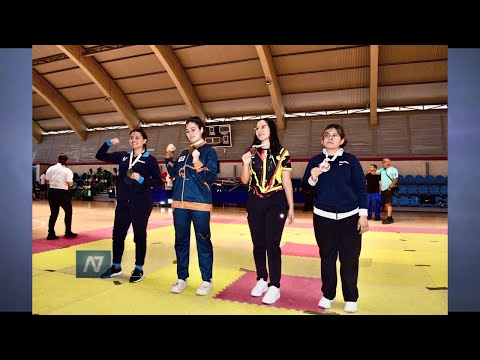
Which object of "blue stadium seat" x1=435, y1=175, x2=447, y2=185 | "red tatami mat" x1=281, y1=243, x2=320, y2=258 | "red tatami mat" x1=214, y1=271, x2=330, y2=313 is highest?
"blue stadium seat" x1=435, y1=175, x2=447, y2=185

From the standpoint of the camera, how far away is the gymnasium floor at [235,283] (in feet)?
9.25

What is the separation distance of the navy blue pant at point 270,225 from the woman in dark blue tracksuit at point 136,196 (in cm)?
129

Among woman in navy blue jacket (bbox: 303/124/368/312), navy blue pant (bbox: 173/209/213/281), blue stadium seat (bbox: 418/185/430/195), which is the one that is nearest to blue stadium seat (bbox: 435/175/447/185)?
blue stadium seat (bbox: 418/185/430/195)

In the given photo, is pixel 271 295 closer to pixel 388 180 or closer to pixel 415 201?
pixel 388 180

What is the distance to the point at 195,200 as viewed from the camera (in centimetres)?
317

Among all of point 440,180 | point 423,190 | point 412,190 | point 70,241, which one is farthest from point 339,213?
point 440,180

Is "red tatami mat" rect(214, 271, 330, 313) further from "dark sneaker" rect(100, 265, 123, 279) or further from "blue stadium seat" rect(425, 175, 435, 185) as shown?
"blue stadium seat" rect(425, 175, 435, 185)

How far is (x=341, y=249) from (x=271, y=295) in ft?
2.62

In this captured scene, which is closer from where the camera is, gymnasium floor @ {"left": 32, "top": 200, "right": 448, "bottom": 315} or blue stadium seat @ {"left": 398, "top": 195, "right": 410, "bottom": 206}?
gymnasium floor @ {"left": 32, "top": 200, "right": 448, "bottom": 315}

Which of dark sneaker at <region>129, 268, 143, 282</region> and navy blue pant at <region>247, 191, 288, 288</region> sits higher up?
navy blue pant at <region>247, 191, 288, 288</region>

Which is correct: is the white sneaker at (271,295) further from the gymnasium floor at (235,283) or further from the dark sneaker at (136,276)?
the dark sneaker at (136,276)

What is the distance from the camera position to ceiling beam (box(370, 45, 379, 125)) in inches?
525

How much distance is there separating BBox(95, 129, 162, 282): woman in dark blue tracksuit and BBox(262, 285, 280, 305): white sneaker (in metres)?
1.61
